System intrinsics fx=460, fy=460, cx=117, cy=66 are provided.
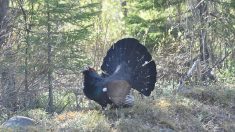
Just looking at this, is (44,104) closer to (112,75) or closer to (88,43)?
(88,43)

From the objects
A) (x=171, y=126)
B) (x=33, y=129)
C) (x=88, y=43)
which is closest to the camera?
(x=33, y=129)

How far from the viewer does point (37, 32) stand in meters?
13.5

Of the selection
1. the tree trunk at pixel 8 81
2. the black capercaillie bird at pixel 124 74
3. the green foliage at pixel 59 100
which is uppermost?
the black capercaillie bird at pixel 124 74

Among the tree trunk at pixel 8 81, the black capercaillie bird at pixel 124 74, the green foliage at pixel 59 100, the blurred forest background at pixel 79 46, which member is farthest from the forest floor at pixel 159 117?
the green foliage at pixel 59 100

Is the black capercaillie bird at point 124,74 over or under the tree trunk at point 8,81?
over

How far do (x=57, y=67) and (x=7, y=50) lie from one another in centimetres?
236

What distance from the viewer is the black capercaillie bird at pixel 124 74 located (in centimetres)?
749

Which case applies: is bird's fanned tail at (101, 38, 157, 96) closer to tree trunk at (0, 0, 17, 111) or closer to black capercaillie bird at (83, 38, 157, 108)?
black capercaillie bird at (83, 38, 157, 108)

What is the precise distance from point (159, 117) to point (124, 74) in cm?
105

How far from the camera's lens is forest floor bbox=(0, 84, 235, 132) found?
673cm

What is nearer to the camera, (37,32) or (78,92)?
(78,92)

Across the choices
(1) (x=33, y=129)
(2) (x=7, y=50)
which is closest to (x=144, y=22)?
(2) (x=7, y=50)

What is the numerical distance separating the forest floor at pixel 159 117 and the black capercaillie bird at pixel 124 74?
0.23 m

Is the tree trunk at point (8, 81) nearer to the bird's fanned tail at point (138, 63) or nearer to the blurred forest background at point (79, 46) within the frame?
the blurred forest background at point (79, 46)
